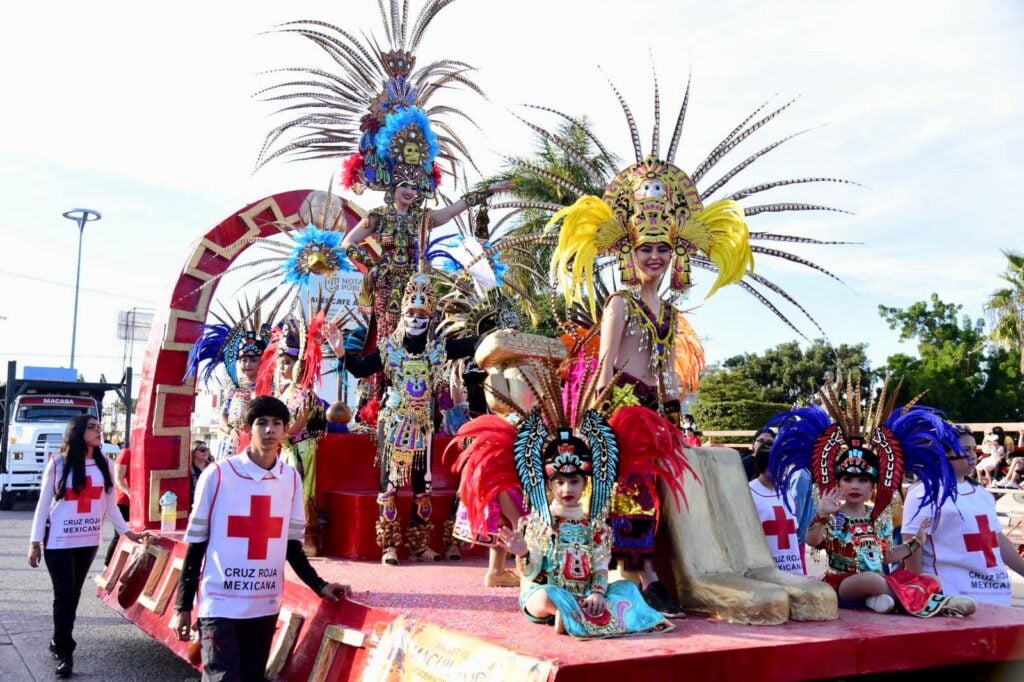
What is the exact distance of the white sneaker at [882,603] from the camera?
430 centimetres

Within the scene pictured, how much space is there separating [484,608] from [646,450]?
1.03m

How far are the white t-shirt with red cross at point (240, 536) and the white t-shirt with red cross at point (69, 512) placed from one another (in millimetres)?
2512

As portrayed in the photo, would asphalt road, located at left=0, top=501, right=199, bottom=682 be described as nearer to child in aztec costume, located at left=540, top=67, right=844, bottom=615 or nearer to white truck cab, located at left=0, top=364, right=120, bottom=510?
child in aztec costume, located at left=540, top=67, right=844, bottom=615

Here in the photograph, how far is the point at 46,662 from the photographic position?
657 cm

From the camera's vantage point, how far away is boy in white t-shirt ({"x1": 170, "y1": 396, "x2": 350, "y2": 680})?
3.97m

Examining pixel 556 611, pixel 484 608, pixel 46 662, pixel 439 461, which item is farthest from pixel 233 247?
pixel 556 611

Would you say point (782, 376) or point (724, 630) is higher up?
point (782, 376)

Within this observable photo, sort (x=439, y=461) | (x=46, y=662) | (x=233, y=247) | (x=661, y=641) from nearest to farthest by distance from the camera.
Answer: (x=661, y=641), (x=46, y=662), (x=439, y=461), (x=233, y=247)

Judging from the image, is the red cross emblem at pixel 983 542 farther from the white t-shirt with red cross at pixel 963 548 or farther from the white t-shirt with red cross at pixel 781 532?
the white t-shirt with red cross at pixel 781 532

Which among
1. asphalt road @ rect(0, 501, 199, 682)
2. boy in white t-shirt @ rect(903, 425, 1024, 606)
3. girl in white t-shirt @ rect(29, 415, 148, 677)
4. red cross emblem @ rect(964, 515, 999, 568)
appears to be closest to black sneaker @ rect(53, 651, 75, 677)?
girl in white t-shirt @ rect(29, 415, 148, 677)

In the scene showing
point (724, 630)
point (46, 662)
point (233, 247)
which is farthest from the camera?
point (233, 247)

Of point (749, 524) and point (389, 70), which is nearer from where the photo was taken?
point (749, 524)

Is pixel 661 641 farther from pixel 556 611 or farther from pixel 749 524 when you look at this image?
pixel 749 524

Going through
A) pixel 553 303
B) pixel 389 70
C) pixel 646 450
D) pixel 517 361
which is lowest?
pixel 646 450
